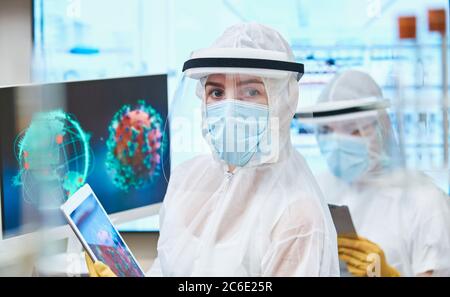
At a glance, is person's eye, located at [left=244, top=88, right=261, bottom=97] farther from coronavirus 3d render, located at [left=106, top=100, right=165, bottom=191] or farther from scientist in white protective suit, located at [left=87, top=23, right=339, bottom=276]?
coronavirus 3d render, located at [left=106, top=100, right=165, bottom=191]

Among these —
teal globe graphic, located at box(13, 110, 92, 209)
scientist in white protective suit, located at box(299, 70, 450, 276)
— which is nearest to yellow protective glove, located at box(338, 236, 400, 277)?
scientist in white protective suit, located at box(299, 70, 450, 276)

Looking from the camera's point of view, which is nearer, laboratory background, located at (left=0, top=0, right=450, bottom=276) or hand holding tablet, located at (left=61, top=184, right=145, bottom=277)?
hand holding tablet, located at (left=61, top=184, right=145, bottom=277)

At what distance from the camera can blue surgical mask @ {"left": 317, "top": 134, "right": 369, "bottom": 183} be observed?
152 centimetres

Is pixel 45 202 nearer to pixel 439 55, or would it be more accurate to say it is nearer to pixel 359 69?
pixel 359 69

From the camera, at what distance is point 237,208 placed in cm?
134

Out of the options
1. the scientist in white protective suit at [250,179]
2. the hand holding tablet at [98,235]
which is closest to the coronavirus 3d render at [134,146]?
the hand holding tablet at [98,235]

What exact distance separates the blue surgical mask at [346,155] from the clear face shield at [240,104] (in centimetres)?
23

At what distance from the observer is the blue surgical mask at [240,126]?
1.33 meters

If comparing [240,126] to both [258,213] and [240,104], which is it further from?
[258,213]

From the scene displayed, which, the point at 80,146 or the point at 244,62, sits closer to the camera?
the point at 244,62

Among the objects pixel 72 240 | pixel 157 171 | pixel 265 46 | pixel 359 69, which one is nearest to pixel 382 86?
pixel 359 69

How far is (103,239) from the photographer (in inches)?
55.5

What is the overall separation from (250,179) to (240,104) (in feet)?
0.54

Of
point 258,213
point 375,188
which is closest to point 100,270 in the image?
point 258,213
